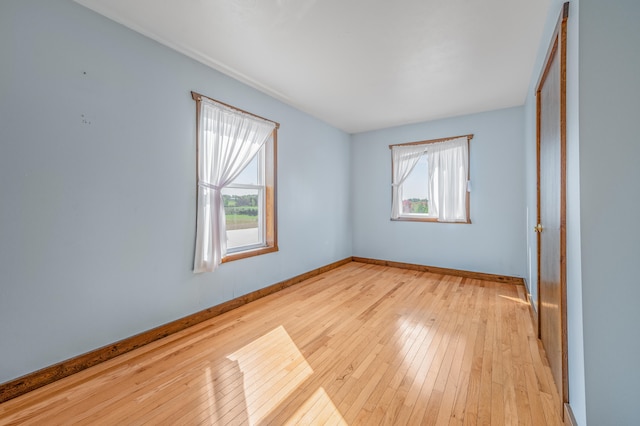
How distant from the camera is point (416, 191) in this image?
188 inches

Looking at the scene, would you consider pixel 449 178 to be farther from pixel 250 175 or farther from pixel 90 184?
pixel 90 184

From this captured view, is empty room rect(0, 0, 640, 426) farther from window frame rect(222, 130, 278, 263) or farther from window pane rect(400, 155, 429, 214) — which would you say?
window pane rect(400, 155, 429, 214)

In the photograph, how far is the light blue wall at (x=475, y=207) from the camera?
12.9 feet

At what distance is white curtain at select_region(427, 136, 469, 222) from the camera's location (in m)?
4.23

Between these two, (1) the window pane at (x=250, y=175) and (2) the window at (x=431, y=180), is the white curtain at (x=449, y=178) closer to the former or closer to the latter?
(2) the window at (x=431, y=180)

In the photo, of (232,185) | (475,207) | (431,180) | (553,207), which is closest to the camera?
(553,207)

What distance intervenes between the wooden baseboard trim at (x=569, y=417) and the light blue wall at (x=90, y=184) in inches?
111

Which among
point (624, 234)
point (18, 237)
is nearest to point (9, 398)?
point (18, 237)

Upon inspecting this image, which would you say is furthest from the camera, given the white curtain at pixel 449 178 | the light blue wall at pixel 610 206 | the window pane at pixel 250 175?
the white curtain at pixel 449 178

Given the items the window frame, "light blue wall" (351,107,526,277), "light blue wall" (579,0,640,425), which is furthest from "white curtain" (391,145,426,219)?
"light blue wall" (579,0,640,425)

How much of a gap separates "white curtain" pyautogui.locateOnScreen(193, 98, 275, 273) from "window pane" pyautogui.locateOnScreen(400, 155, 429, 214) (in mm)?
3106

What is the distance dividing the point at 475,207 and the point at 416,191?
98 cm

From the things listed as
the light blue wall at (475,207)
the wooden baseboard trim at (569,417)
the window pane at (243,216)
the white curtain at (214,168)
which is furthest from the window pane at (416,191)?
the wooden baseboard trim at (569,417)

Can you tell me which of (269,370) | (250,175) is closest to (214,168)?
(250,175)
